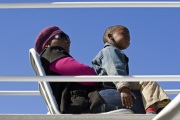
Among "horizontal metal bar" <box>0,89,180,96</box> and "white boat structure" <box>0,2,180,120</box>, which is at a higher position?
"white boat structure" <box>0,2,180,120</box>

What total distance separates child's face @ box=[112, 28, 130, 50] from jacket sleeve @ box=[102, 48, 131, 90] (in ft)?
0.79

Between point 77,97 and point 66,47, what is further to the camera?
point 66,47

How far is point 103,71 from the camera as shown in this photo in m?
3.24

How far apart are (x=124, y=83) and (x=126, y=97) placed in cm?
9

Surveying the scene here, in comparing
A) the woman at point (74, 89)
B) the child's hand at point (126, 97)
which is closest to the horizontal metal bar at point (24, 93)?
the woman at point (74, 89)

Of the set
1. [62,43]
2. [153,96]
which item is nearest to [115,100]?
[153,96]

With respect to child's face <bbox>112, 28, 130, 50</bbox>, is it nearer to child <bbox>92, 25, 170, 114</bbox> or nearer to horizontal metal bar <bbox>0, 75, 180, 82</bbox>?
child <bbox>92, 25, 170, 114</bbox>

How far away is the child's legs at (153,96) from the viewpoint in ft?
10.1

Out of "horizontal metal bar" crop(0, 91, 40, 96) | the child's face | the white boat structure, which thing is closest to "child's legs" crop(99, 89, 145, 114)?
the white boat structure

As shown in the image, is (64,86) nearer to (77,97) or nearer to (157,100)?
(77,97)

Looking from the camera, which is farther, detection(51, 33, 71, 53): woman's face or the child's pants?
detection(51, 33, 71, 53): woman's face

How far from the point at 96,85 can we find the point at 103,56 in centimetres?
20

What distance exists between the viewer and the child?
10.0 ft

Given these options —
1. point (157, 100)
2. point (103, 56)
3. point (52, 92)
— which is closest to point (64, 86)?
point (52, 92)
